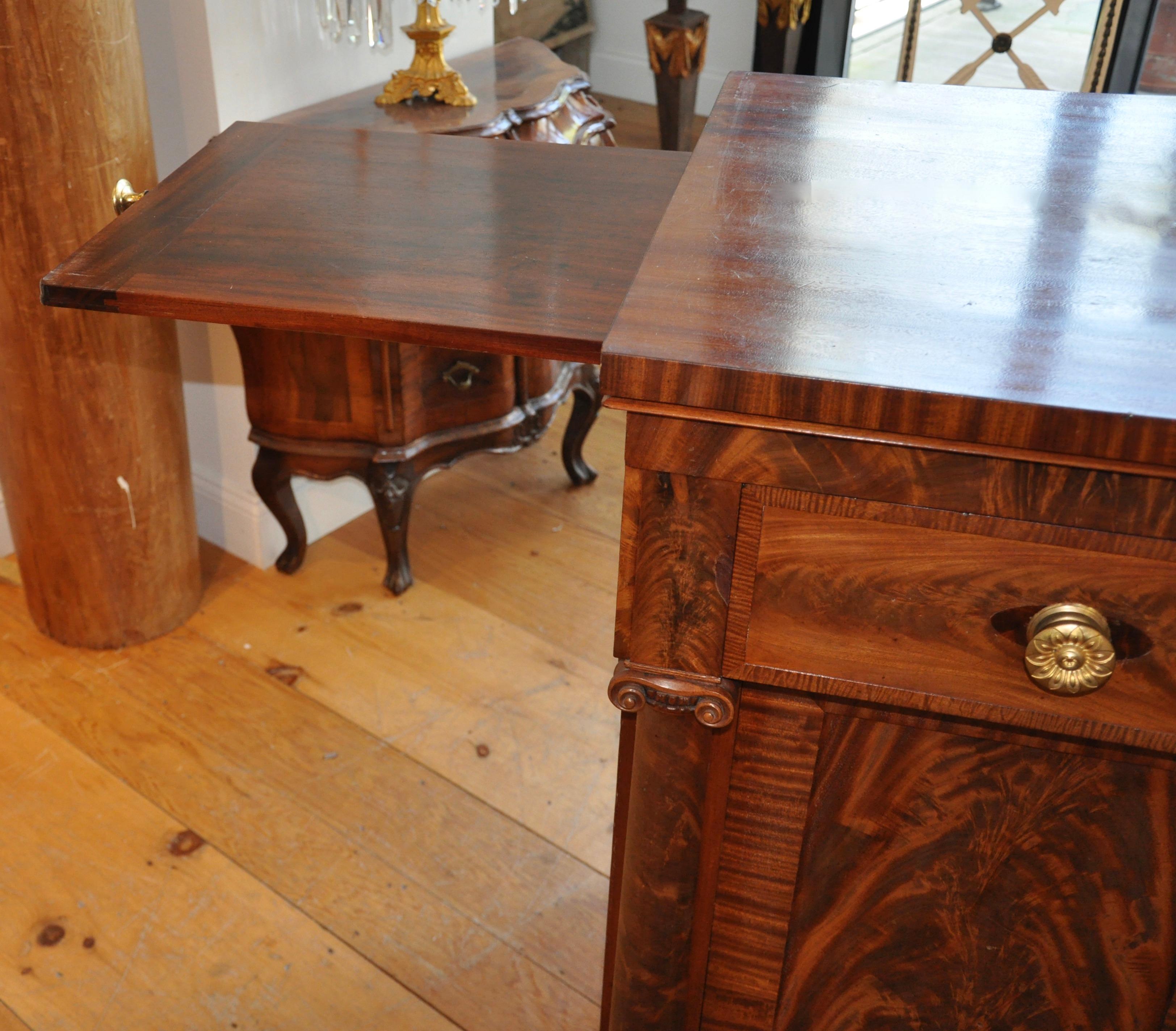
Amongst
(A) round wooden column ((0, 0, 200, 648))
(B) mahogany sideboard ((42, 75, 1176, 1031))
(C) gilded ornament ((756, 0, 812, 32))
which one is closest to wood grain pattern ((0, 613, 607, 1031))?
(A) round wooden column ((0, 0, 200, 648))

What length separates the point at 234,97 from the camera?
1592 mm

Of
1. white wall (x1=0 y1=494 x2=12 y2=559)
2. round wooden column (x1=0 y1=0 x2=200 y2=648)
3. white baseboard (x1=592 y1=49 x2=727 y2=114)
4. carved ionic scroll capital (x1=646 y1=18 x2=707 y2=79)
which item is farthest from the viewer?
white baseboard (x1=592 y1=49 x2=727 y2=114)

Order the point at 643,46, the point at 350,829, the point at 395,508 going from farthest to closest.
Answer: the point at 643,46 → the point at 395,508 → the point at 350,829

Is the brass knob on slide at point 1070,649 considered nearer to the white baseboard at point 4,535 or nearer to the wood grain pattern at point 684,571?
the wood grain pattern at point 684,571

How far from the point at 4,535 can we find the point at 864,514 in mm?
1711

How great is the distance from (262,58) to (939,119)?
1023 millimetres

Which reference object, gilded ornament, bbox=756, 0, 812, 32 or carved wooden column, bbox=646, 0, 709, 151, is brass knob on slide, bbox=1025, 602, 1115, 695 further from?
gilded ornament, bbox=756, 0, 812, 32

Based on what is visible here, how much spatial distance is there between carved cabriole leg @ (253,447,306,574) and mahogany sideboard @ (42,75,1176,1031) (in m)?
0.80

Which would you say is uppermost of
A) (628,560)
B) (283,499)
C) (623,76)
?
(628,560)

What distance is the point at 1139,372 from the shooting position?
2.05 feet

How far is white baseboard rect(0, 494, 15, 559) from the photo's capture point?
1912mm

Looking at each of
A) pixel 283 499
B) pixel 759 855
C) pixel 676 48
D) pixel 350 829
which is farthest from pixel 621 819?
pixel 676 48

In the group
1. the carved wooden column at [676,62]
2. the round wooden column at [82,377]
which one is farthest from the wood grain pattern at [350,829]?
the carved wooden column at [676,62]

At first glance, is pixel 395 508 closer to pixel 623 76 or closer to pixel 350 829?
pixel 350 829
